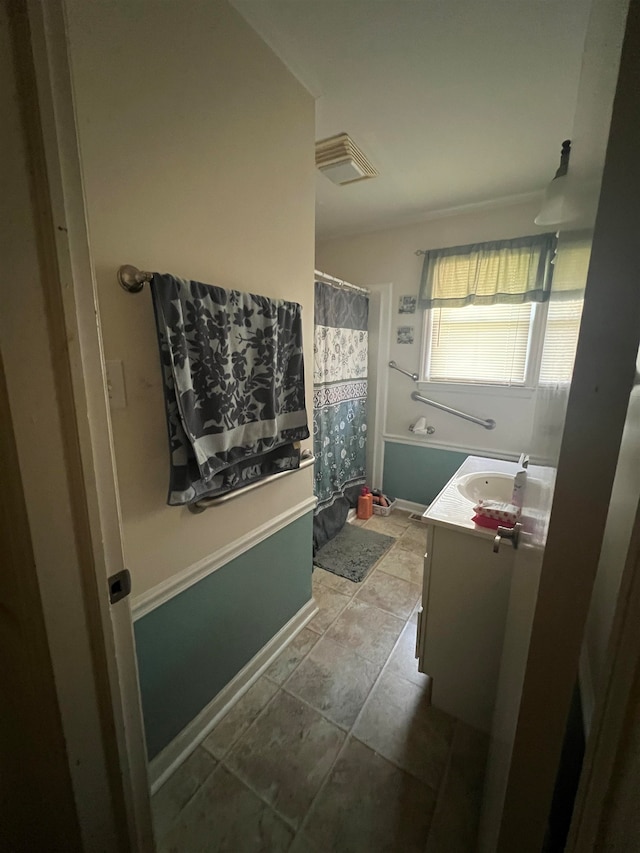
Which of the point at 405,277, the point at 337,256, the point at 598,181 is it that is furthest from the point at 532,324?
the point at 598,181

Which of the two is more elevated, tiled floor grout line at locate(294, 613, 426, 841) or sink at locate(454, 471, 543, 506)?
sink at locate(454, 471, 543, 506)

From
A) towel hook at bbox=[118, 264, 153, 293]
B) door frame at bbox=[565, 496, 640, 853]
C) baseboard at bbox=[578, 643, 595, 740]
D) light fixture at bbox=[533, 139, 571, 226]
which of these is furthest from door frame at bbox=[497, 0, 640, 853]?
light fixture at bbox=[533, 139, 571, 226]

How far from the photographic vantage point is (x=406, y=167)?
6.21 ft

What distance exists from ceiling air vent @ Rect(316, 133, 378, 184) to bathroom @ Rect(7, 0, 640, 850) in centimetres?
5

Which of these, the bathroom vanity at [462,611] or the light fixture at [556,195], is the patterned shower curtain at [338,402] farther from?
the light fixture at [556,195]

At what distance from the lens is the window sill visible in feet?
7.88

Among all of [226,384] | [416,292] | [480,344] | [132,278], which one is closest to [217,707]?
[226,384]

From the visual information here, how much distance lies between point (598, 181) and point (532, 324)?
2.26 metres

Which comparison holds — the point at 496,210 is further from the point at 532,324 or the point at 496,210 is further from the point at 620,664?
the point at 620,664

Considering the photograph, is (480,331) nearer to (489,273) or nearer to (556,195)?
(489,273)

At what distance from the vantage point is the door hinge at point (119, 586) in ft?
2.00

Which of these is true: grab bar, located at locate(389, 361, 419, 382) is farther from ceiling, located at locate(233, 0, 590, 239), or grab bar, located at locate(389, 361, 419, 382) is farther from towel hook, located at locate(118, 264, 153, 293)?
towel hook, located at locate(118, 264, 153, 293)

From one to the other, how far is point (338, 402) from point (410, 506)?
4.04 feet

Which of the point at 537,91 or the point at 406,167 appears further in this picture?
the point at 406,167
